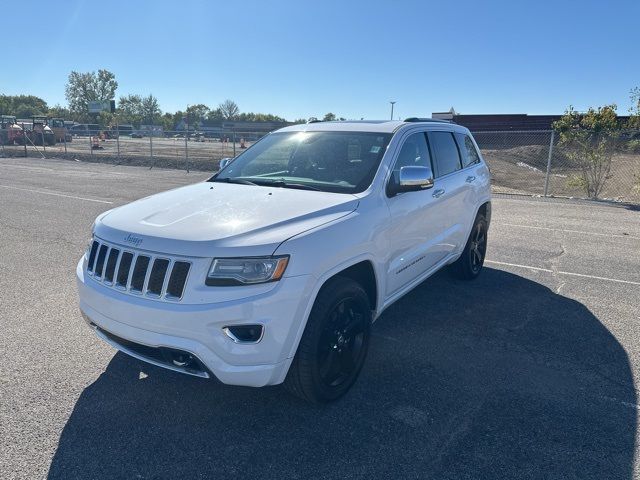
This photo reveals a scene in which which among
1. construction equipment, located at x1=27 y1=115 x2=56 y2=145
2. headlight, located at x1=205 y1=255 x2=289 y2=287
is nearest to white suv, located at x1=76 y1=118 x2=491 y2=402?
headlight, located at x1=205 y1=255 x2=289 y2=287

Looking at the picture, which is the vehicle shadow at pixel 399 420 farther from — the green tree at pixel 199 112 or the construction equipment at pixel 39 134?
the green tree at pixel 199 112

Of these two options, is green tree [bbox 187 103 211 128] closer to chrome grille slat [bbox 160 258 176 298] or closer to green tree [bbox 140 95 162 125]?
green tree [bbox 140 95 162 125]

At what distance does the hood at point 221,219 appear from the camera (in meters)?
2.63

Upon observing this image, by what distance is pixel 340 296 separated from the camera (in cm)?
293

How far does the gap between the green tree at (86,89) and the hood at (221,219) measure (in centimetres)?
11507

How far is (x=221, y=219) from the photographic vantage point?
2.94 metres

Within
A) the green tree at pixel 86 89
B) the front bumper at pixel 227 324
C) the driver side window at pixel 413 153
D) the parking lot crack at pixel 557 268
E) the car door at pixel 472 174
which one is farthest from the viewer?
the green tree at pixel 86 89

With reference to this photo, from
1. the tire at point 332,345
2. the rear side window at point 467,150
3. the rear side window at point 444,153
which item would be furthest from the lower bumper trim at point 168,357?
the rear side window at point 467,150

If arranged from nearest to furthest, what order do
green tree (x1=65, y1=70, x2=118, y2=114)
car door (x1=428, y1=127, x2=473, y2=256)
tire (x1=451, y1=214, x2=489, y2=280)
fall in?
car door (x1=428, y1=127, x2=473, y2=256) < tire (x1=451, y1=214, x2=489, y2=280) < green tree (x1=65, y1=70, x2=118, y2=114)

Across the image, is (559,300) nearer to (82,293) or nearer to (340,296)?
(340,296)

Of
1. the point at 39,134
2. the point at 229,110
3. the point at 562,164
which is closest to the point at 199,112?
the point at 229,110

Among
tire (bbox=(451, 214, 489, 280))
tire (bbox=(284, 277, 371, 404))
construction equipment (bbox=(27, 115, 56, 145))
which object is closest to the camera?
tire (bbox=(284, 277, 371, 404))

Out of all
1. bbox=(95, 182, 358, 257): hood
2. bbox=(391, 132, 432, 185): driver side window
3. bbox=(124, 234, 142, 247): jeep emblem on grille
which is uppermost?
bbox=(391, 132, 432, 185): driver side window

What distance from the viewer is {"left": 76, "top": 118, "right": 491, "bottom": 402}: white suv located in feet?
8.39
